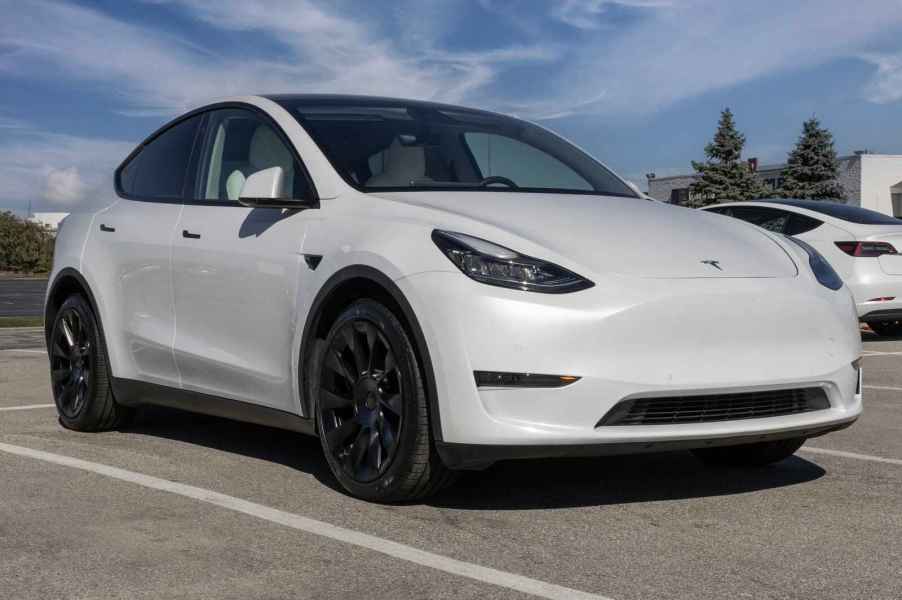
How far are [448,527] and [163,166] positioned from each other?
299 cm

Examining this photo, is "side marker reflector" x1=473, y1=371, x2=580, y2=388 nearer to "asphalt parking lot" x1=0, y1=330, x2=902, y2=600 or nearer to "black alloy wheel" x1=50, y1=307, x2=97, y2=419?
"asphalt parking lot" x1=0, y1=330, x2=902, y2=600

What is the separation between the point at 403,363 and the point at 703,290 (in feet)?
3.59

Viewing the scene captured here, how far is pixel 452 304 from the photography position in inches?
171

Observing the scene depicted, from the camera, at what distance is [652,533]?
4301 mm

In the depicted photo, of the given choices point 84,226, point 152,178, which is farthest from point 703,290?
point 84,226

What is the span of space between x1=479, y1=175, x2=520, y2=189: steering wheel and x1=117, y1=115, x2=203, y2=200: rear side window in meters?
1.60

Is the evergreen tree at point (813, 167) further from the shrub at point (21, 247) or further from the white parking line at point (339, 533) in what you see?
the white parking line at point (339, 533)

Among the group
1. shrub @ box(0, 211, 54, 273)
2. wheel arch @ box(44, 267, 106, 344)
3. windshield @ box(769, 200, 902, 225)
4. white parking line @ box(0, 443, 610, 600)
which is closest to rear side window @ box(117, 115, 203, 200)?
wheel arch @ box(44, 267, 106, 344)

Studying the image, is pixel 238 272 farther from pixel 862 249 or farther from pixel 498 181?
pixel 862 249

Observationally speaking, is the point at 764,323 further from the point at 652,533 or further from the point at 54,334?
the point at 54,334

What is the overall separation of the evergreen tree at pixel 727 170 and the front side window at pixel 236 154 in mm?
59369

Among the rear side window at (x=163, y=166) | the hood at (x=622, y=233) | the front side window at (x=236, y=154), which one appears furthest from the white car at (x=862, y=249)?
the front side window at (x=236, y=154)

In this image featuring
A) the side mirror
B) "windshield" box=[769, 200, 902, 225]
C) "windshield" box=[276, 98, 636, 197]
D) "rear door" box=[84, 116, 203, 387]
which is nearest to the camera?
the side mirror

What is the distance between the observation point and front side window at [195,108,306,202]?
5.64 metres
